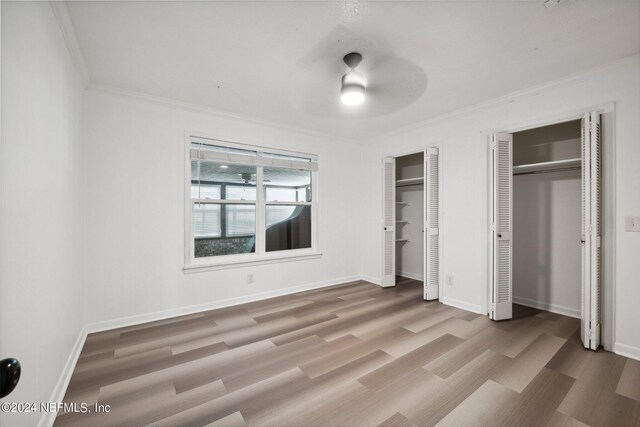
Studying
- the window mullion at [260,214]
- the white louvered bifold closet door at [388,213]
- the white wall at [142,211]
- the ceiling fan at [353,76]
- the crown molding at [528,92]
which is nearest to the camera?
the ceiling fan at [353,76]

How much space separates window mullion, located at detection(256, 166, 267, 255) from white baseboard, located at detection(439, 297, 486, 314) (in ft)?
8.74

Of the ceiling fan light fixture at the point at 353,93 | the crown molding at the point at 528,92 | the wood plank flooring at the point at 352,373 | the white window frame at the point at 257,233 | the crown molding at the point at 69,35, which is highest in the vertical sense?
the crown molding at the point at 69,35

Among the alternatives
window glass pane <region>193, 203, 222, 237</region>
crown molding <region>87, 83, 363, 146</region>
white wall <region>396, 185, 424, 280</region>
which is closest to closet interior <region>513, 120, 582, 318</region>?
white wall <region>396, 185, 424, 280</region>

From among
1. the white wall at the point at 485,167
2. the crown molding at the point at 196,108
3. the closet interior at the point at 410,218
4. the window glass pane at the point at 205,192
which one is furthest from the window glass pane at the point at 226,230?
the closet interior at the point at 410,218

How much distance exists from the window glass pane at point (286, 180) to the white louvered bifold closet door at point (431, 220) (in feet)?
6.11

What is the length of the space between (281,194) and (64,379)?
3.08m

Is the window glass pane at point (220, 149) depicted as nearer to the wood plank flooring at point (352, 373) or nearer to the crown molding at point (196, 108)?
the crown molding at point (196, 108)

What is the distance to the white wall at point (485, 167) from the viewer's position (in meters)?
2.46

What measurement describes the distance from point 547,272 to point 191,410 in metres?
4.19

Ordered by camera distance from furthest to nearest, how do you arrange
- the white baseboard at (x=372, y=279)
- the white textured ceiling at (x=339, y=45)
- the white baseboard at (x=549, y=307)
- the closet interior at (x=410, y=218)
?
the closet interior at (x=410, y=218) → the white baseboard at (x=372, y=279) → the white baseboard at (x=549, y=307) → the white textured ceiling at (x=339, y=45)

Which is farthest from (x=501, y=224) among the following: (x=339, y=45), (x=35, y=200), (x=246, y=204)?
(x=35, y=200)

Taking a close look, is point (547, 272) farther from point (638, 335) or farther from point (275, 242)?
point (275, 242)

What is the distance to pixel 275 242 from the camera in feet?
14.4

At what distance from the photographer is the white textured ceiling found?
1916 millimetres
